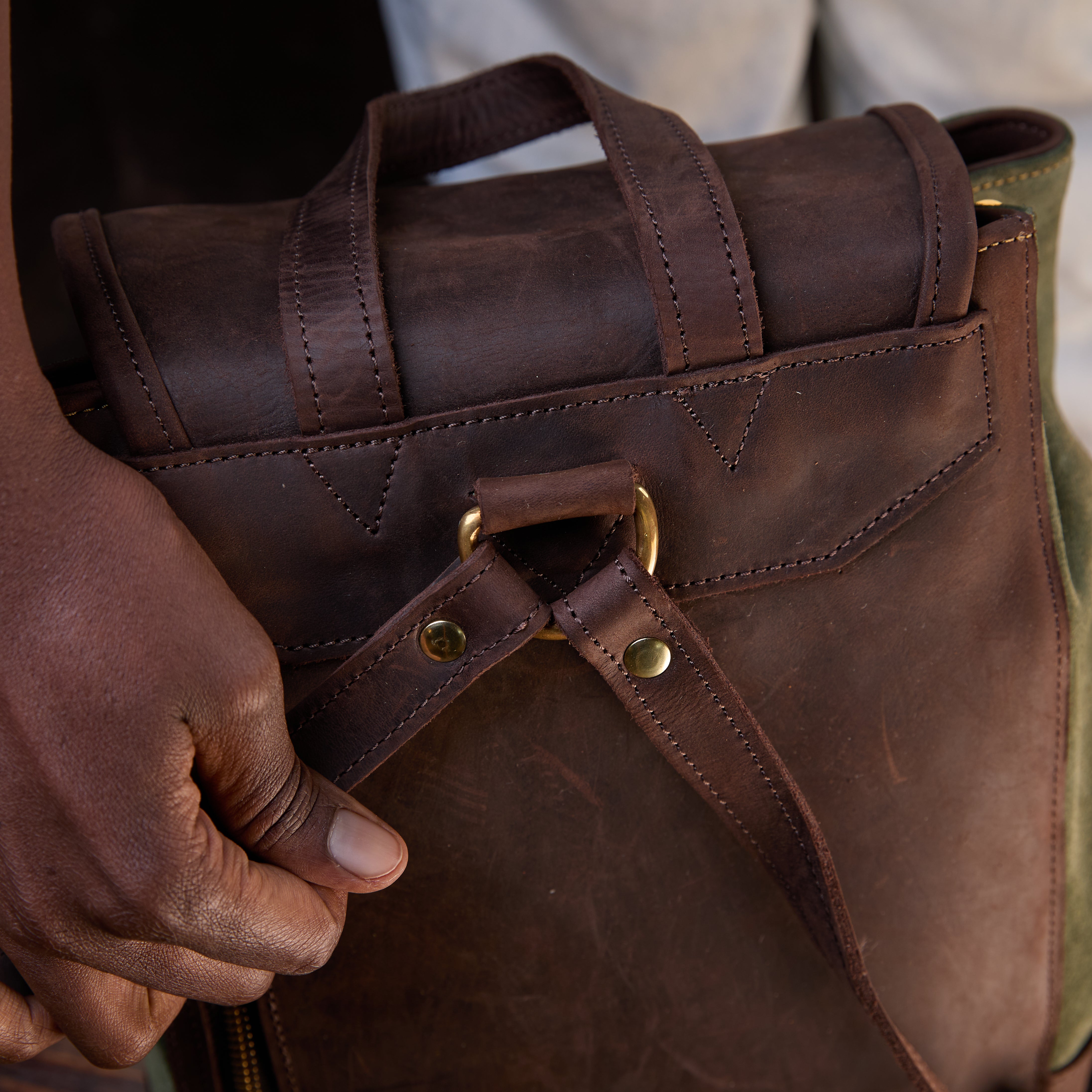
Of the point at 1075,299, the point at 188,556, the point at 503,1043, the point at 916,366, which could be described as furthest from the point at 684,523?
the point at 1075,299

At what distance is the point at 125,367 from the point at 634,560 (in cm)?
41

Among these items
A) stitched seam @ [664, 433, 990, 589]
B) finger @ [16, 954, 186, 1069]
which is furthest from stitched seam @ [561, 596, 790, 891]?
finger @ [16, 954, 186, 1069]

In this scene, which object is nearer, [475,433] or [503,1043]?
[475,433]

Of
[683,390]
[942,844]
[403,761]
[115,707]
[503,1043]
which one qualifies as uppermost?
[683,390]

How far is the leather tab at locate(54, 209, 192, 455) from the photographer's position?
665 mm

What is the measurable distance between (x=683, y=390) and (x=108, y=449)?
0.45 metres

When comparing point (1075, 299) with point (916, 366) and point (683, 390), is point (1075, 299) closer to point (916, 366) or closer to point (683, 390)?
point (916, 366)

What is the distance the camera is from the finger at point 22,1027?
2.17ft

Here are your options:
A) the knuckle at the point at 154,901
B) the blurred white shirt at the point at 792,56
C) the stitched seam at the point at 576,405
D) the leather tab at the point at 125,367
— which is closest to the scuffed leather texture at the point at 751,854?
the stitched seam at the point at 576,405

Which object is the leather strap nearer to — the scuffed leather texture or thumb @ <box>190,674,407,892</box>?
the scuffed leather texture

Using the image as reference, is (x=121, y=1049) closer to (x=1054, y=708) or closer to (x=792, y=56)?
(x=1054, y=708)

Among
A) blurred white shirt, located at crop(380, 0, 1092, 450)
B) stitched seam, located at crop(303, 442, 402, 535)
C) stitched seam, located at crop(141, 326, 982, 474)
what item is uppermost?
blurred white shirt, located at crop(380, 0, 1092, 450)

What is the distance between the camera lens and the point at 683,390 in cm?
71

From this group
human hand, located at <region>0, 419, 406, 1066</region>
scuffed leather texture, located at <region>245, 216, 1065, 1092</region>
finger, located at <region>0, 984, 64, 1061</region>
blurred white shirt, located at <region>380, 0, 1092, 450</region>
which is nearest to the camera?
human hand, located at <region>0, 419, 406, 1066</region>
